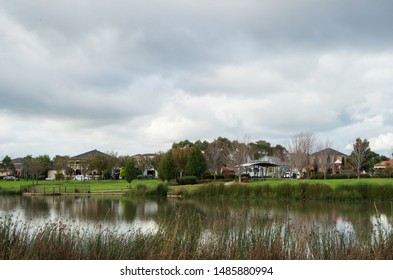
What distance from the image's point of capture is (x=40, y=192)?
142ft

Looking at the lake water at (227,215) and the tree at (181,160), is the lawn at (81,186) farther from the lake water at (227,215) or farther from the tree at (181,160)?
the lake water at (227,215)

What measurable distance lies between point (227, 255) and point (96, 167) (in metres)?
61.4

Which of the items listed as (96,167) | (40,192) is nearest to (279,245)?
(40,192)

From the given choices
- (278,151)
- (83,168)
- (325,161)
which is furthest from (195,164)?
(278,151)

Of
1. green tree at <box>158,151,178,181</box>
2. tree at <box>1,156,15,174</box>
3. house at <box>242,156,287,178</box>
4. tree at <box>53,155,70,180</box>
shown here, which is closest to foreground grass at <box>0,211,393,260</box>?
house at <box>242,156,287,178</box>

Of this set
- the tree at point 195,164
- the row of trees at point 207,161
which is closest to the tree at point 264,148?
the row of trees at point 207,161

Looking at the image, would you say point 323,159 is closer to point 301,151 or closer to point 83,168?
point 301,151

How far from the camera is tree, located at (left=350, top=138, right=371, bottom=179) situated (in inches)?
2049

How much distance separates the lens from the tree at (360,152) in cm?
5205

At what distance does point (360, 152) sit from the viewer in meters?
53.1

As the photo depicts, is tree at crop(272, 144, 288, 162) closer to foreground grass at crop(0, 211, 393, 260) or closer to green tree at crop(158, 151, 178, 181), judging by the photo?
green tree at crop(158, 151, 178, 181)

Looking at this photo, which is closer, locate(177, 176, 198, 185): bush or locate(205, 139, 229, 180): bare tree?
locate(177, 176, 198, 185): bush

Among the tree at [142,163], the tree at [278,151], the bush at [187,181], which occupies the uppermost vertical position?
the tree at [278,151]
